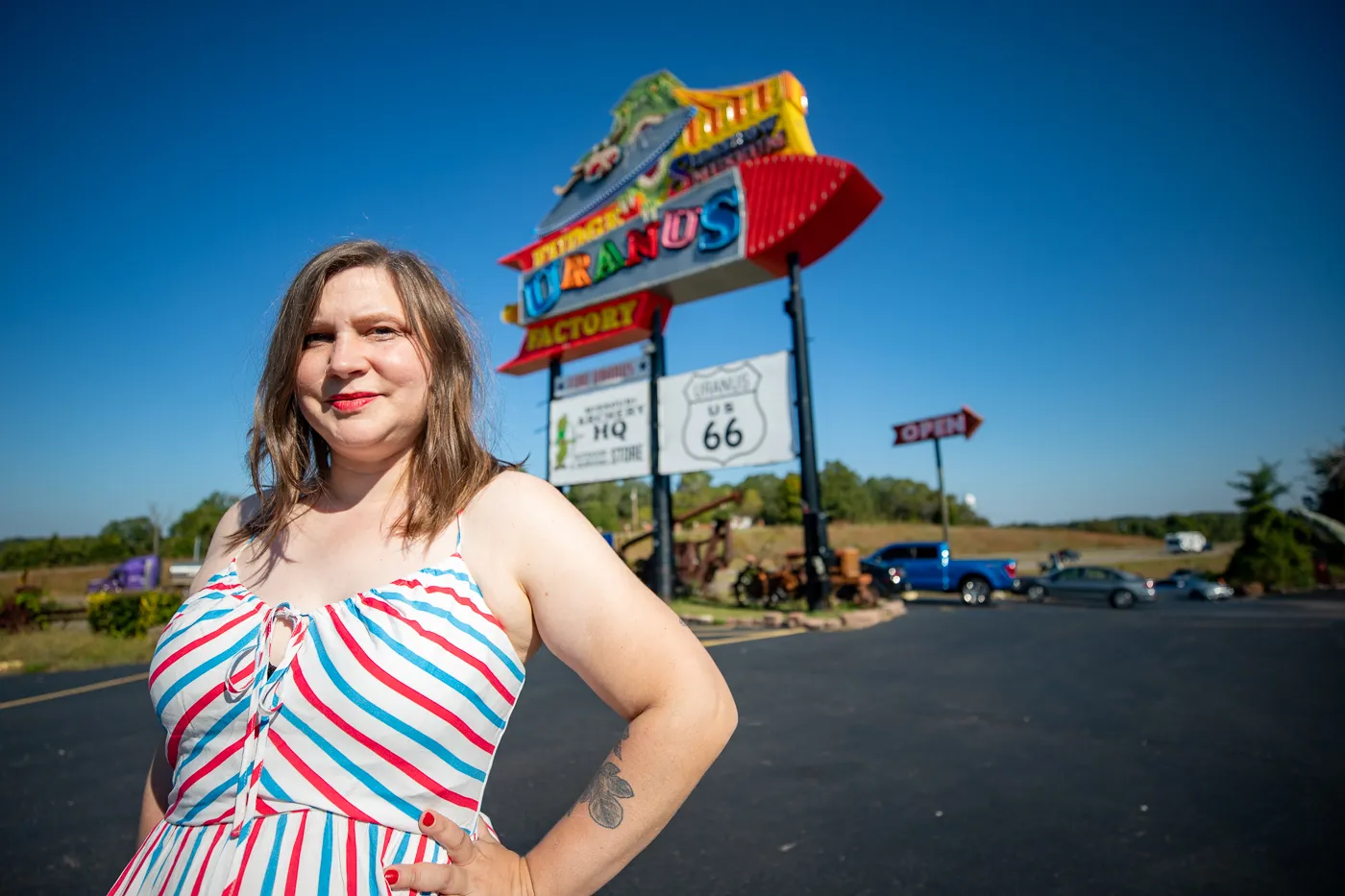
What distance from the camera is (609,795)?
3.78 ft

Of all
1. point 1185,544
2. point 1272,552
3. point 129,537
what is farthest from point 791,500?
point 129,537

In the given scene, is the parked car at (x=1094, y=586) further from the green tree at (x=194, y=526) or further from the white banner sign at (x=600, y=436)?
the green tree at (x=194, y=526)

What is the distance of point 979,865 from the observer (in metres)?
2.86

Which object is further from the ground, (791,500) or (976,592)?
(791,500)

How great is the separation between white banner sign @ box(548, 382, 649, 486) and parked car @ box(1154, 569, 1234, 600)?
701 inches

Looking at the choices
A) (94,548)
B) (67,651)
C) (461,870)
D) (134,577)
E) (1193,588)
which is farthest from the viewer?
(94,548)

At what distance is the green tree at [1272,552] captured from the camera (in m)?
22.5

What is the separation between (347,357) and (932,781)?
387cm

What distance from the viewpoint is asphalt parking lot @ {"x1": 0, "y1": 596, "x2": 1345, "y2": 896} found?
9.43 ft

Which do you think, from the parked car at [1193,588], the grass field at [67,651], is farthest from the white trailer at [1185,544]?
the grass field at [67,651]

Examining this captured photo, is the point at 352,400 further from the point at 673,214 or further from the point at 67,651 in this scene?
the point at 673,214

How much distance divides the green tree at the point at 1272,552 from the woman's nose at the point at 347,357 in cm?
2910

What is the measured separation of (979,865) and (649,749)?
2468 mm

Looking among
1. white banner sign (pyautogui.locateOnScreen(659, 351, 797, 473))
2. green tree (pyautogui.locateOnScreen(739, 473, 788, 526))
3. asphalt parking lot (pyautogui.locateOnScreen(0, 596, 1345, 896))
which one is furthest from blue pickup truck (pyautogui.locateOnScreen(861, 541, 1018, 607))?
green tree (pyautogui.locateOnScreen(739, 473, 788, 526))
